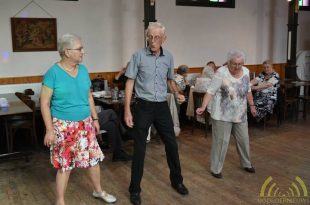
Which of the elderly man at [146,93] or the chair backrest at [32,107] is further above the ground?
the elderly man at [146,93]

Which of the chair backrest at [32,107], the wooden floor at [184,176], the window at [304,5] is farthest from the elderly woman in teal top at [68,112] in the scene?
the window at [304,5]

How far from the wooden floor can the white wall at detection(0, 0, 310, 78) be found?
2108mm

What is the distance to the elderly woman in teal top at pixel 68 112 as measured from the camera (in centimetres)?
264

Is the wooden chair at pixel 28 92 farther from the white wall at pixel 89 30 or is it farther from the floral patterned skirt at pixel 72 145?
the floral patterned skirt at pixel 72 145

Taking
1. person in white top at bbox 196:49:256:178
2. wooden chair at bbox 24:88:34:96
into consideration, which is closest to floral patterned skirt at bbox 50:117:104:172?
person in white top at bbox 196:49:256:178

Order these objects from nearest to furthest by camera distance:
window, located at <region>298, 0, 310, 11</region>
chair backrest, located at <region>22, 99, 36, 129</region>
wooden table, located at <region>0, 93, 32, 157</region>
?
wooden table, located at <region>0, 93, 32, 157</region> → chair backrest, located at <region>22, 99, 36, 129</region> → window, located at <region>298, 0, 310, 11</region>

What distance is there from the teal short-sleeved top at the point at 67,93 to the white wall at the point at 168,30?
3488 mm

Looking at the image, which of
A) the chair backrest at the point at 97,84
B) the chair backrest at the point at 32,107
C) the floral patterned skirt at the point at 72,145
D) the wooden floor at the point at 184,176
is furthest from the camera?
the chair backrest at the point at 97,84

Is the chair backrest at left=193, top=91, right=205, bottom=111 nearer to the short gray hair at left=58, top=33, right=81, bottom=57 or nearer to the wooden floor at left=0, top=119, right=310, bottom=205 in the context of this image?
the wooden floor at left=0, top=119, right=310, bottom=205

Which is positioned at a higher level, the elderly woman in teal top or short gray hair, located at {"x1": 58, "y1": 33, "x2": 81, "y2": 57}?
short gray hair, located at {"x1": 58, "y1": 33, "x2": 81, "y2": 57}

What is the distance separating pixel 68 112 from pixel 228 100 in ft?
5.30

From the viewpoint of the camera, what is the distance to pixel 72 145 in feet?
9.09

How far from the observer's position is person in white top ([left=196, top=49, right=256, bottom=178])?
350cm

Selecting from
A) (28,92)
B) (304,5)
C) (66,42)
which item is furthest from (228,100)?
(304,5)
